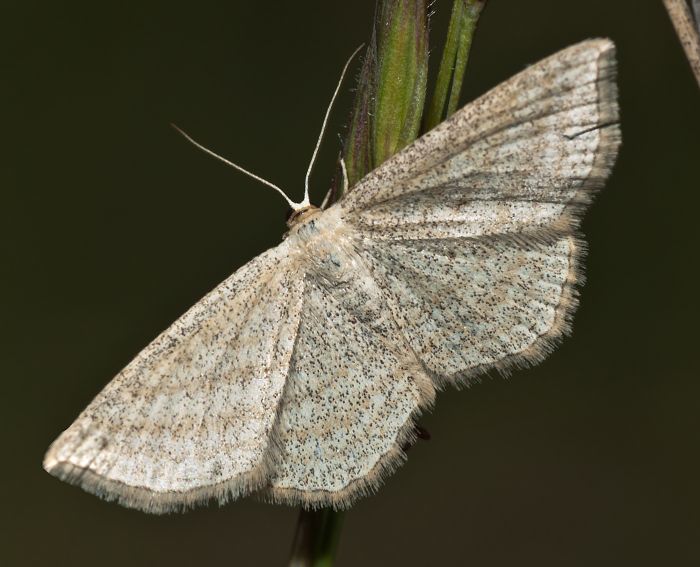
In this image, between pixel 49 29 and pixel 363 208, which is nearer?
pixel 363 208

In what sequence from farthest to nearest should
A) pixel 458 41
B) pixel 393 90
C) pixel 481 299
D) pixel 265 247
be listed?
1. pixel 265 247
2. pixel 481 299
3. pixel 393 90
4. pixel 458 41

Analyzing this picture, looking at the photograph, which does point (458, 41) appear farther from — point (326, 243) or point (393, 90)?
point (326, 243)

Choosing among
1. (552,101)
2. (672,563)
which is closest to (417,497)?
(672,563)

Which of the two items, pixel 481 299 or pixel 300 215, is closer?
pixel 481 299

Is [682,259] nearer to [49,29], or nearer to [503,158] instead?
[503,158]

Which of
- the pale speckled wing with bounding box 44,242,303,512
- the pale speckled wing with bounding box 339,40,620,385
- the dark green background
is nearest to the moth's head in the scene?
the pale speckled wing with bounding box 339,40,620,385

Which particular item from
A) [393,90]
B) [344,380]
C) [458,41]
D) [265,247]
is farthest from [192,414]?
[265,247]

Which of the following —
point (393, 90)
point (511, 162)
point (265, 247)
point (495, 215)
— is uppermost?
point (393, 90)
